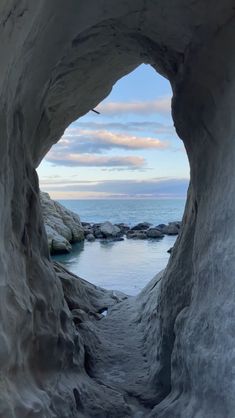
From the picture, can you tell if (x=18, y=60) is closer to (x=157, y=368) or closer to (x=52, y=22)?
(x=52, y=22)

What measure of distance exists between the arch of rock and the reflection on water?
4796 mm

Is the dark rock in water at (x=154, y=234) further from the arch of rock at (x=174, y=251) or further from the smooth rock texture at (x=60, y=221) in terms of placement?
the arch of rock at (x=174, y=251)

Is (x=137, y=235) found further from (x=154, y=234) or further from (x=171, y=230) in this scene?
(x=171, y=230)

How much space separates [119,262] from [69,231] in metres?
5.60

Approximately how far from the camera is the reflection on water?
→ 1024 centimetres

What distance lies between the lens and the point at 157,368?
Answer: 4.31 metres

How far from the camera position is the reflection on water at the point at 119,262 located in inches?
403

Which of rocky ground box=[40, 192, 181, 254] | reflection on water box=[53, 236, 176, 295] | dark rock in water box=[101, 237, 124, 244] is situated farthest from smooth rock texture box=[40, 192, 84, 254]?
dark rock in water box=[101, 237, 124, 244]

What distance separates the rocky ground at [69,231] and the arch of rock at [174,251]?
412 inches

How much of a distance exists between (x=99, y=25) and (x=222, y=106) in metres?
1.48

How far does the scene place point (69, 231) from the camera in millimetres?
18297

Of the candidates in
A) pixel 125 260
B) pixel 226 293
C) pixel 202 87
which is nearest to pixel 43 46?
pixel 202 87

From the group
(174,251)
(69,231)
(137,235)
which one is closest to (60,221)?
(69,231)

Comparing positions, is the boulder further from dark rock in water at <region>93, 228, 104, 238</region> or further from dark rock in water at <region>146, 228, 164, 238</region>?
dark rock in water at <region>146, 228, 164, 238</region>
